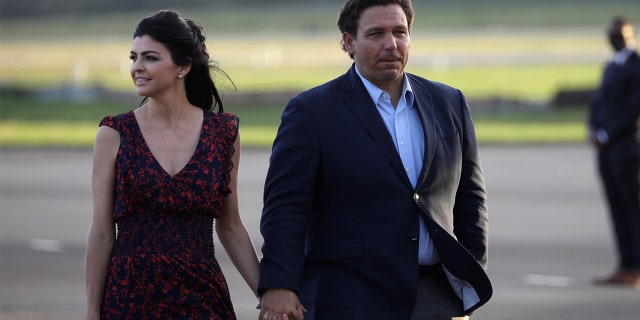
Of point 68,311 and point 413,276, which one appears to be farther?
point 68,311

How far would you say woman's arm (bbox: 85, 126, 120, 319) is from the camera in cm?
475

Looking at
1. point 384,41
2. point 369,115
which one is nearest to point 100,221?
point 369,115

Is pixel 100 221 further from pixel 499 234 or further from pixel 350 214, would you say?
pixel 499 234

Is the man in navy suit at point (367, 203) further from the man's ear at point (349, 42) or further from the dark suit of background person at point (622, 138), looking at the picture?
the dark suit of background person at point (622, 138)

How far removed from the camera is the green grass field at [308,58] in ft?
93.5

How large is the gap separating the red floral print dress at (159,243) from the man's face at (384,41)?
70 cm

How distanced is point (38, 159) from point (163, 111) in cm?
1799

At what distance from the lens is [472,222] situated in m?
5.04

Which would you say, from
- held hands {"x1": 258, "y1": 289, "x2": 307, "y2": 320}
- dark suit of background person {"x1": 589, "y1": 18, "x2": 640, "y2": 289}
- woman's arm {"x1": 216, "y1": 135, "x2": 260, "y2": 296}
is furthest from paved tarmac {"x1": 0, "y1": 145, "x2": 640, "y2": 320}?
held hands {"x1": 258, "y1": 289, "x2": 307, "y2": 320}

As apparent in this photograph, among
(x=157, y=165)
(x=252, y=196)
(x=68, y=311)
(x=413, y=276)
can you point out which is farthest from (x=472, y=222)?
(x=252, y=196)

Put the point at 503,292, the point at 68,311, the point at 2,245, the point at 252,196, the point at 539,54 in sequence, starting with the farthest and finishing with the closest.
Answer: the point at 539,54, the point at 252,196, the point at 2,245, the point at 503,292, the point at 68,311

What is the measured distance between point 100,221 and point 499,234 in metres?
9.79

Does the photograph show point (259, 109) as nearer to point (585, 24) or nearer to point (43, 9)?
point (585, 24)

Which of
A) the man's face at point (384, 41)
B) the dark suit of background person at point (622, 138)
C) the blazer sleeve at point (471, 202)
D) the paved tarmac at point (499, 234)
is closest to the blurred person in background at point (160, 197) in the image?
the man's face at point (384, 41)
